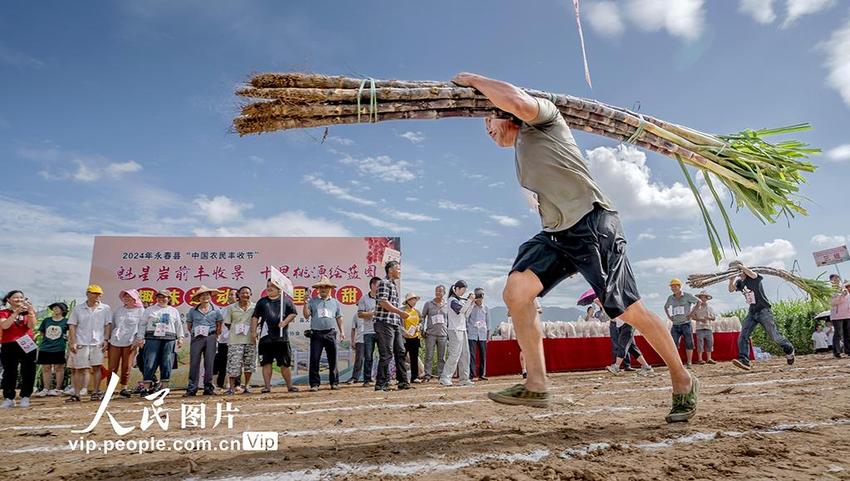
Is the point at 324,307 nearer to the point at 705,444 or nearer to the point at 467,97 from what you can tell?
the point at 467,97

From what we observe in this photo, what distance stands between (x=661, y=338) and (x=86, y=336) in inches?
338

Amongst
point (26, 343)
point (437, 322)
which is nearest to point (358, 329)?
point (437, 322)

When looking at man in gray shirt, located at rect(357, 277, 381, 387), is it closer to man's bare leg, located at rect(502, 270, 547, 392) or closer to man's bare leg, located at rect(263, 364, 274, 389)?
man's bare leg, located at rect(263, 364, 274, 389)

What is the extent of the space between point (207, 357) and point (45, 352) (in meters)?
3.72

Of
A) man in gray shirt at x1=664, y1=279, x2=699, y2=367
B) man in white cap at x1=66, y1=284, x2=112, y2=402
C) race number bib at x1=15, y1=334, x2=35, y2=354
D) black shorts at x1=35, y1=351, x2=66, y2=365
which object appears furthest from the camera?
man in gray shirt at x1=664, y1=279, x2=699, y2=367

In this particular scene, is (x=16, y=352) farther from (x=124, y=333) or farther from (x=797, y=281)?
(x=797, y=281)

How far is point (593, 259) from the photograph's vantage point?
2.86 meters

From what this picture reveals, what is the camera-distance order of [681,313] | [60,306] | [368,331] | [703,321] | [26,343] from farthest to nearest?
[703,321]
[681,313]
[368,331]
[60,306]
[26,343]

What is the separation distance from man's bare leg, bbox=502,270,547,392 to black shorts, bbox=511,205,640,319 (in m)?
0.06

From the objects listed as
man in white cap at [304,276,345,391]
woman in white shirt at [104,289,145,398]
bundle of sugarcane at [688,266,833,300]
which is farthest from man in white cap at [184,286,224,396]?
bundle of sugarcane at [688,266,833,300]

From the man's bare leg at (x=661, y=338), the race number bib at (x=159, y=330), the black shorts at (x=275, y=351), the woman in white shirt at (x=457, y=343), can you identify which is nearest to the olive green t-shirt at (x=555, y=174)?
the man's bare leg at (x=661, y=338)

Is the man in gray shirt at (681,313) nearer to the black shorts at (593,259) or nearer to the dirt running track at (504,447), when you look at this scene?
the dirt running track at (504,447)

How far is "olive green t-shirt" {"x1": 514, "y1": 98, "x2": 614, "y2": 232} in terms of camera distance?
2943mm

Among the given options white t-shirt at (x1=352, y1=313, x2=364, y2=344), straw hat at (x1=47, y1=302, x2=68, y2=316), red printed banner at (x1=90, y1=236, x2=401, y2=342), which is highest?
red printed banner at (x1=90, y1=236, x2=401, y2=342)
